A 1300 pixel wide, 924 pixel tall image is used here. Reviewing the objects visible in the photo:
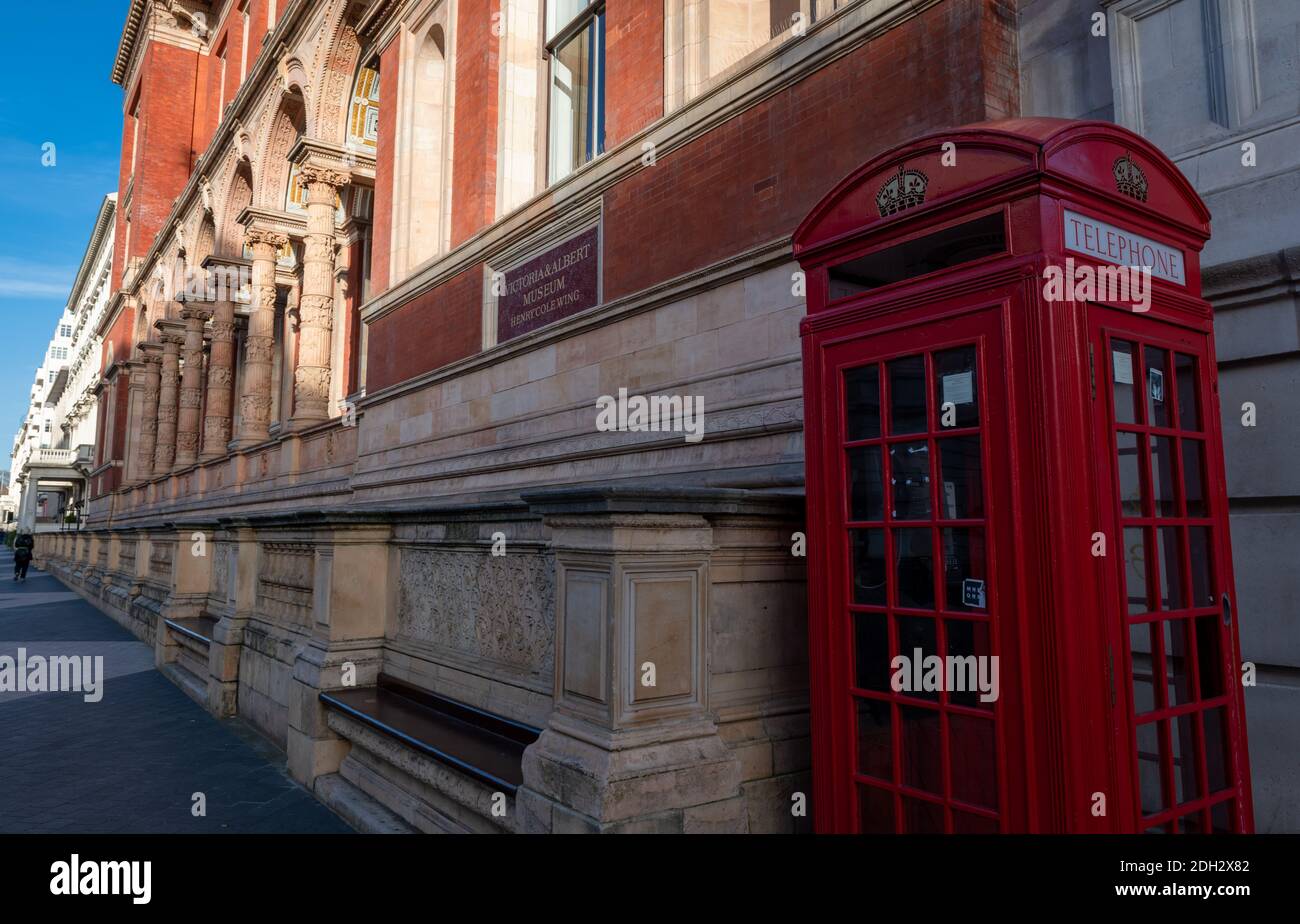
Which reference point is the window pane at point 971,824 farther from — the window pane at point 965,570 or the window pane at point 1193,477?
the window pane at point 1193,477

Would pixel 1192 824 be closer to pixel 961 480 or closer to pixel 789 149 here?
Answer: pixel 961 480

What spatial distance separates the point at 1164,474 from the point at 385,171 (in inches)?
518

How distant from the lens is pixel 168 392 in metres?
29.2

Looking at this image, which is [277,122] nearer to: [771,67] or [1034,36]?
[771,67]

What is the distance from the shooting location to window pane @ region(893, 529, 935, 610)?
3.00m

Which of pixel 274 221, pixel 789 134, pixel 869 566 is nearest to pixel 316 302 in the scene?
pixel 274 221

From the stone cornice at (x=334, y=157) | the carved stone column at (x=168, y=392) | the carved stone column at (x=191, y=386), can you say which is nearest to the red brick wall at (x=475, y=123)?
the stone cornice at (x=334, y=157)

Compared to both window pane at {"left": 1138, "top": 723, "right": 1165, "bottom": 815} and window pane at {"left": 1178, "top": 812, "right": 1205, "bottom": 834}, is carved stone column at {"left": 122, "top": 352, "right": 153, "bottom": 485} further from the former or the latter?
window pane at {"left": 1178, "top": 812, "right": 1205, "bottom": 834}

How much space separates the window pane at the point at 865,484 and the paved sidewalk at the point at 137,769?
3805 mm

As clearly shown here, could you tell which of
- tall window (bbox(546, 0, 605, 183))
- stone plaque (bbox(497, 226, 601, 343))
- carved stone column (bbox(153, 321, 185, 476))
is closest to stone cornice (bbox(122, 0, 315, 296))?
carved stone column (bbox(153, 321, 185, 476))

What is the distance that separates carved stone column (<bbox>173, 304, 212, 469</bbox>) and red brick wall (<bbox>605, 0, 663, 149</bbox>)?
2150 centimetres

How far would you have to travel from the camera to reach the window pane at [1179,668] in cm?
301
